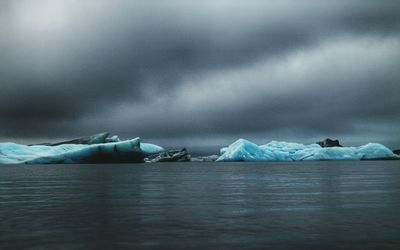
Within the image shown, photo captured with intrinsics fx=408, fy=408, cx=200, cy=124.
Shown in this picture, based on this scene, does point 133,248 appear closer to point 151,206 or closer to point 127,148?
point 151,206

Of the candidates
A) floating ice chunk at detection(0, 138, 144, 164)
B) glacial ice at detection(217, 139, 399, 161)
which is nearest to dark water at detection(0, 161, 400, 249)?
floating ice chunk at detection(0, 138, 144, 164)

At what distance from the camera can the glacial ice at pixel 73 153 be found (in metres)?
127

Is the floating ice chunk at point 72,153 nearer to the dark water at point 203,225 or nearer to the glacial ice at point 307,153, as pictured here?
the glacial ice at point 307,153

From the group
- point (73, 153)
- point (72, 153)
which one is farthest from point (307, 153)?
point (72, 153)

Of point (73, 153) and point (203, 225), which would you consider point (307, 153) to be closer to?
point (73, 153)

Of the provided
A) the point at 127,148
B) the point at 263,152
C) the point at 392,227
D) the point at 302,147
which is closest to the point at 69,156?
the point at 127,148

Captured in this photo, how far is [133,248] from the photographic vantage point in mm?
9836

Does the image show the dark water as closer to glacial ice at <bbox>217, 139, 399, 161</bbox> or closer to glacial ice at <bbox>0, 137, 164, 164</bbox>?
glacial ice at <bbox>0, 137, 164, 164</bbox>

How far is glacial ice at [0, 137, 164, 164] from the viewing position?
4995 inches

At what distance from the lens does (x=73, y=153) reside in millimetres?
126125

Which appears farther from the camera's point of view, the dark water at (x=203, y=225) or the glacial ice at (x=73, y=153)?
the glacial ice at (x=73, y=153)

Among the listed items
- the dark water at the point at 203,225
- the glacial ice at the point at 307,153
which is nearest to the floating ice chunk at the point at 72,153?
the glacial ice at the point at 307,153

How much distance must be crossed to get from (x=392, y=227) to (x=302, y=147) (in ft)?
604

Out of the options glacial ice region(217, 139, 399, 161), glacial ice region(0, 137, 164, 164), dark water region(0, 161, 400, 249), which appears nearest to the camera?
dark water region(0, 161, 400, 249)
